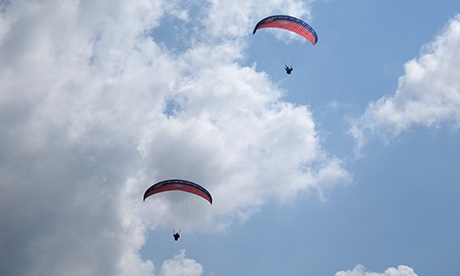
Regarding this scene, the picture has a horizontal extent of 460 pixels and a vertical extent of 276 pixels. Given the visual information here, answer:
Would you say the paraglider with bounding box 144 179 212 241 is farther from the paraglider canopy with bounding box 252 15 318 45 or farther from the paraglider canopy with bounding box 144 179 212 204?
the paraglider canopy with bounding box 252 15 318 45

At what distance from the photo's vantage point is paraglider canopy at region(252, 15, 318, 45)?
76.5 meters

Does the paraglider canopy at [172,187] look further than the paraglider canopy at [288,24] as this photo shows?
Yes

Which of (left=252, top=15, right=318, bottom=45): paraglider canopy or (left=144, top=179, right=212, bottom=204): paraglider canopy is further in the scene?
(left=144, top=179, right=212, bottom=204): paraglider canopy

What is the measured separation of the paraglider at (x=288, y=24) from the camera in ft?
251

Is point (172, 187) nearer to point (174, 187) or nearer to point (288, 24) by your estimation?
point (174, 187)

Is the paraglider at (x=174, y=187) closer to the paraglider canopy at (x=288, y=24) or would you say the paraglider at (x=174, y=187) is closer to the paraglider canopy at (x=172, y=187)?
the paraglider canopy at (x=172, y=187)

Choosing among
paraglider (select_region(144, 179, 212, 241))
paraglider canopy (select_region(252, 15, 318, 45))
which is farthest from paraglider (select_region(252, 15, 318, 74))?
paraglider (select_region(144, 179, 212, 241))

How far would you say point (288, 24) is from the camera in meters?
76.8

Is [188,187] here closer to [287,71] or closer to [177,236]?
[177,236]

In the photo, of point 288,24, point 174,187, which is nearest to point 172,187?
point 174,187

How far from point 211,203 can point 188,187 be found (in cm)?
388

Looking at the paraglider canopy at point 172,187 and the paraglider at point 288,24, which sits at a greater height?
the paraglider at point 288,24

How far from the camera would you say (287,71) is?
8500 centimetres

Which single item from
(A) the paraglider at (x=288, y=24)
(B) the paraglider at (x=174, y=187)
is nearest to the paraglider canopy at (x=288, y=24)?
(A) the paraglider at (x=288, y=24)
